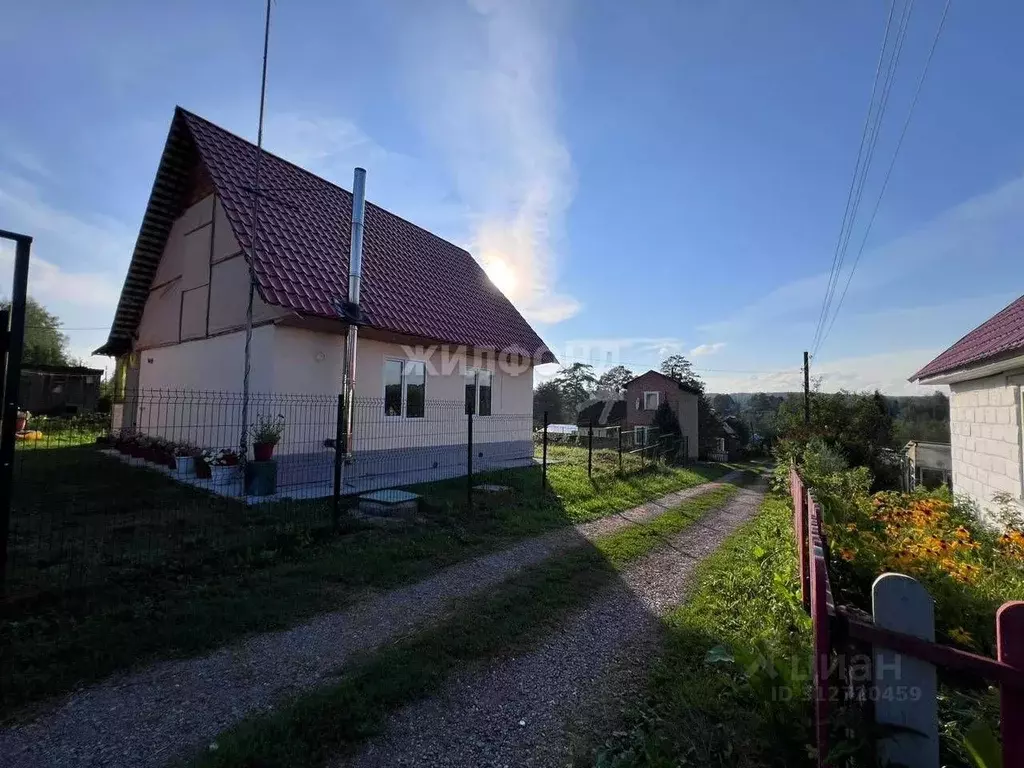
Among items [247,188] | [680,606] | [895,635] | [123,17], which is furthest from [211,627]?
[247,188]

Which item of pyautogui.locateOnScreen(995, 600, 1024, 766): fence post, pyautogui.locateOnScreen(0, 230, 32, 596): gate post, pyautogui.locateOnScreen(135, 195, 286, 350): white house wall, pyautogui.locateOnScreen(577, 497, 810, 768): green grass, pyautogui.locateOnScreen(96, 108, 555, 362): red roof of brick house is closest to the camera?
pyautogui.locateOnScreen(995, 600, 1024, 766): fence post

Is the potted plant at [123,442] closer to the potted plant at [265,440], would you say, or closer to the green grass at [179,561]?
the green grass at [179,561]

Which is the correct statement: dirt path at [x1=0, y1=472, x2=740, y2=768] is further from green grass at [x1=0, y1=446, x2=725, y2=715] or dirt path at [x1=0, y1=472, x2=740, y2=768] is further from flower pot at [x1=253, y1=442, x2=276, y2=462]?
flower pot at [x1=253, y1=442, x2=276, y2=462]

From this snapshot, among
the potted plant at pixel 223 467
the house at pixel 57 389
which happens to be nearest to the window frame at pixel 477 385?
the potted plant at pixel 223 467

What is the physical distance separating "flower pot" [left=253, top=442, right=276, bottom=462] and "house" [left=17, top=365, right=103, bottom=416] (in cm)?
341

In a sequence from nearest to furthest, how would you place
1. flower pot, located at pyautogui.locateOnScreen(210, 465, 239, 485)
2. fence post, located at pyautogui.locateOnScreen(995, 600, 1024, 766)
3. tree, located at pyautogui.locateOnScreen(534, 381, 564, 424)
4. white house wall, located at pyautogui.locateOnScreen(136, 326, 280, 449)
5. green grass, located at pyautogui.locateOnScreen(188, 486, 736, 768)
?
1. fence post, located at pyautogui.locateOnScreen(995, 600, 1024, 766)
2. green grass, located at pyautogui.locateOnScreen(188, 486, 736, 768)
3. flower pot, located at pyautogui.locateOnScreen(210, 465, 239, 485)
4. white house wall, located at pyautogui.locateOnScreen(136, 326, 280, 449)
5. tree, located at pyautogui.locateOnScreen(534, 381, 564, 424)

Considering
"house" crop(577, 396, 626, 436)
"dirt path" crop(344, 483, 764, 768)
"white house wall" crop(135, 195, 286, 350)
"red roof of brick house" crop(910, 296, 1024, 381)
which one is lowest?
"dirt path" crop(344, 483, 764, 768)

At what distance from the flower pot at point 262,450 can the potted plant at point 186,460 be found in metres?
2.26

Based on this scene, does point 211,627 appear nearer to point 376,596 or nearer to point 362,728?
point 376,596

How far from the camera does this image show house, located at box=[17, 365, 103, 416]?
9.85 metres

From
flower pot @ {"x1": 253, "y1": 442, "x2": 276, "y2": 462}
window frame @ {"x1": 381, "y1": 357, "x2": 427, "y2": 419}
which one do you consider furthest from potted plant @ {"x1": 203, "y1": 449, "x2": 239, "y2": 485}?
window frame @ {"x1": 381, "y1": 357, "x2": 427, "y2": 419}

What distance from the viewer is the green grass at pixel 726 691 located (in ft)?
7.77

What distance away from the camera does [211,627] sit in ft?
12.6

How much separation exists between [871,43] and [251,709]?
34.9 ft
